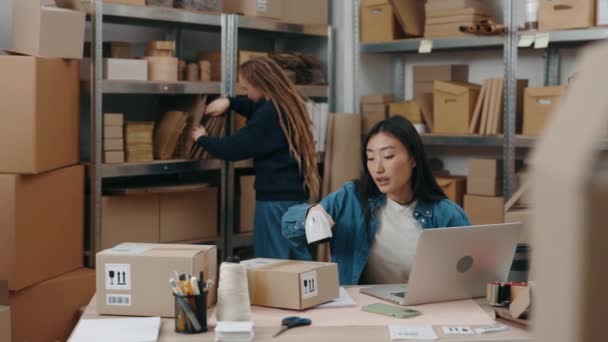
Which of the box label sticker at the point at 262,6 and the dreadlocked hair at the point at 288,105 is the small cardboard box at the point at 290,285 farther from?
the box label sticker at the point at 262,6

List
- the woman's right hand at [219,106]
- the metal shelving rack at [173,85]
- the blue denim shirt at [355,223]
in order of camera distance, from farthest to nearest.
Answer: the woman's right hand at [219,106]
the metal shelving rack at [173,85]
the blue denim shirt at [355,223]

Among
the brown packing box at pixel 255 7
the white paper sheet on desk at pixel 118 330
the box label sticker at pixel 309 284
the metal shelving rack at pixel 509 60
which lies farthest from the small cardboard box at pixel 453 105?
the white paper sheet on desk at pixel 118 330

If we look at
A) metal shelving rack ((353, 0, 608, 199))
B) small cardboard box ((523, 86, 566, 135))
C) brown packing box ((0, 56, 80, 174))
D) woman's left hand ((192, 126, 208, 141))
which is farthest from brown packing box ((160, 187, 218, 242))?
small cardboard box ((523, 86, 566, 135))

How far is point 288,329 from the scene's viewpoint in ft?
6.77

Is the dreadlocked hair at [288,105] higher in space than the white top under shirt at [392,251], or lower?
higher

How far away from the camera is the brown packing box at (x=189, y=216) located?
4.50 meters

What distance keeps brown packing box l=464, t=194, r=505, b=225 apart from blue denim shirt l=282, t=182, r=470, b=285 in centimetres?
176

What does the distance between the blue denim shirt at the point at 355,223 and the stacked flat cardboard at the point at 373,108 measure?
7.63 feet

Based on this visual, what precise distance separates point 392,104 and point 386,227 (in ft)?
7.69

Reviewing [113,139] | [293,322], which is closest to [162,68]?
[113,139]

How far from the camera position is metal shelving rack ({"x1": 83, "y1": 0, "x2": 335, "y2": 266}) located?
13.4 ft

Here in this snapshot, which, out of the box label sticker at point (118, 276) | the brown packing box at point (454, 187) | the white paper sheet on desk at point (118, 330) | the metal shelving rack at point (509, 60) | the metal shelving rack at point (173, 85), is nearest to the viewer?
the white paper sheet on desk at point (118, 330)

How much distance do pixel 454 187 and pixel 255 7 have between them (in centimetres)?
154

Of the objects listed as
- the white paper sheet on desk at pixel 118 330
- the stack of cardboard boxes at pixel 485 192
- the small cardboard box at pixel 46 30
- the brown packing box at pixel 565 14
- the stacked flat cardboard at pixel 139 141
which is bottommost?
the white paper sheet on desk at pixel 118 330
